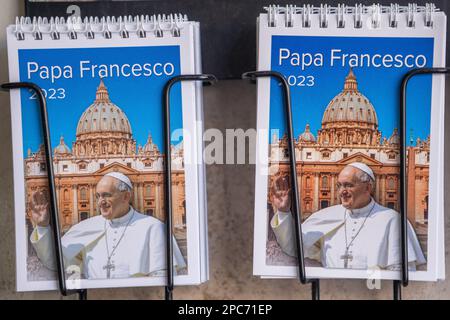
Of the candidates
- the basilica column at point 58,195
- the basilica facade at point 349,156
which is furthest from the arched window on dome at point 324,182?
the basilica column at point 58,195

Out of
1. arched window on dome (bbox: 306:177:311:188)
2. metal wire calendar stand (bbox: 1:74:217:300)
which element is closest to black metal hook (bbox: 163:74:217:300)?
metal wire calendar stand (bbox: 1:74:217:300)

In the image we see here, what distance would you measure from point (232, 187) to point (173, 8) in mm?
169

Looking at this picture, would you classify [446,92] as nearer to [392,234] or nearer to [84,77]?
[392,234]

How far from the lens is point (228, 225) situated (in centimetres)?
58

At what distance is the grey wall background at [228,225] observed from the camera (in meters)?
0.57

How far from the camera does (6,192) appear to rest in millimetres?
582

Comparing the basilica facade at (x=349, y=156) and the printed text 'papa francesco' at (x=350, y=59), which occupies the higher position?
the printed text 'papa francesco' at (x=350, y=59)

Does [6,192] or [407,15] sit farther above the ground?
[407,15]

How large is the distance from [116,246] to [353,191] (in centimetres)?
20

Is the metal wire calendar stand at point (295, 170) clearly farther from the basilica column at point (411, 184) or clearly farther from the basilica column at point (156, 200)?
the basilica column at point (156, 200)

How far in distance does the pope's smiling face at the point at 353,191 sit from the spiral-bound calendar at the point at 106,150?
0.12m

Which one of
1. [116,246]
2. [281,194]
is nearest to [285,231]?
[281,194]

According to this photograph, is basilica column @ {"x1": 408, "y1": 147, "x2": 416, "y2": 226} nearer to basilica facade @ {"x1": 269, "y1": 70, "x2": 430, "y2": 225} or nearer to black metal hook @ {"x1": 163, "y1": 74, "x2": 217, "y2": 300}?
basilica facade @ {"x1": 269, "y1": 70, "x2": 430, "y2": 225}
